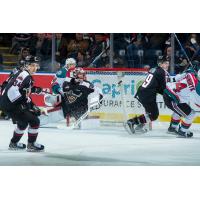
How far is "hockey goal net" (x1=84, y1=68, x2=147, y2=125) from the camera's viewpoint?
16953mm

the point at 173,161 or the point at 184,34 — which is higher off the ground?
the point at 184,34

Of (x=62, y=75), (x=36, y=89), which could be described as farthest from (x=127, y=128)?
(x=36, y=89)

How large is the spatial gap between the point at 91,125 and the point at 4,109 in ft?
2.92

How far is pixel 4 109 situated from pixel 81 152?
2.70 feet

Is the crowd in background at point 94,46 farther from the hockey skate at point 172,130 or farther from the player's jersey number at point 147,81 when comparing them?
the hockey skate at point 172,130

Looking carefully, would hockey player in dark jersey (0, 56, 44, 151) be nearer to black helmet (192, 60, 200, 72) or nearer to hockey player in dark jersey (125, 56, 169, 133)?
hockey player in dark jersey (125, 56, 169, 133)

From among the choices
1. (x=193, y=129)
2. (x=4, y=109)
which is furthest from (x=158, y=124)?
(x=4, y=109)

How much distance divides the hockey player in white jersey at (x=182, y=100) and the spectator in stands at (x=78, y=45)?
91 cm

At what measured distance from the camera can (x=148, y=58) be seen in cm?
1681

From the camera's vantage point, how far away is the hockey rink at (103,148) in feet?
54.0

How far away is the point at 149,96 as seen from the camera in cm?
1706

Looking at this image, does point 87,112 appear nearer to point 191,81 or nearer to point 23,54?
point 23,54

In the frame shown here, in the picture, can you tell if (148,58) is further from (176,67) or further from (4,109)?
(4,109)

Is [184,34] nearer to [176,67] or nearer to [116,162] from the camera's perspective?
[176,67]
